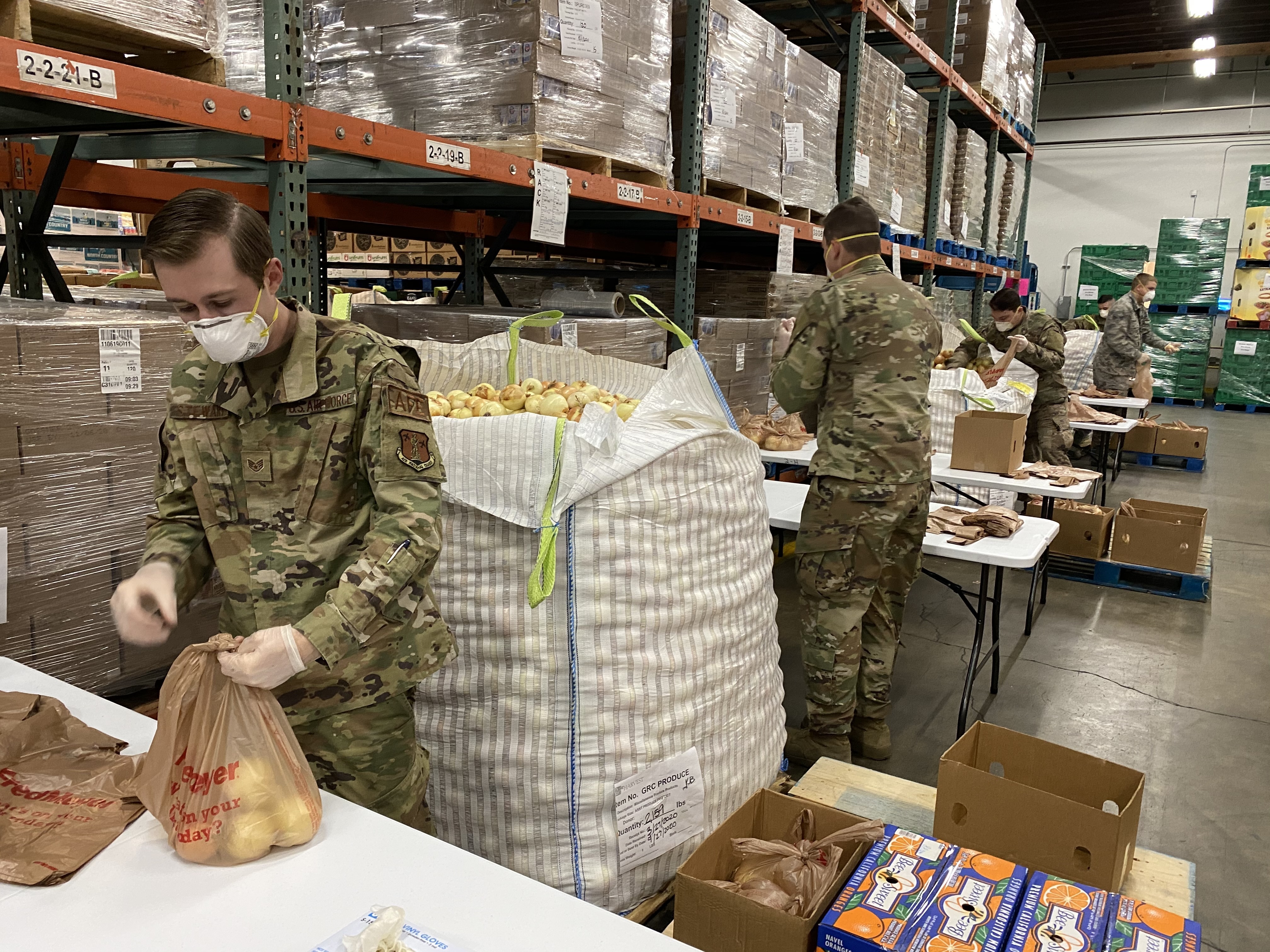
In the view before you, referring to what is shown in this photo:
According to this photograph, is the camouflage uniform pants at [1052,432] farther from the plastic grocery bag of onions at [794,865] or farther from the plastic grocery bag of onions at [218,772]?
the plastic grocery bag of onions at [218,772]

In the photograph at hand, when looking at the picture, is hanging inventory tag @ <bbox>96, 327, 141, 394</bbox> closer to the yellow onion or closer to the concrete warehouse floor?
the yellow onion

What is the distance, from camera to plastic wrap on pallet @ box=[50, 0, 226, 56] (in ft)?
6.04

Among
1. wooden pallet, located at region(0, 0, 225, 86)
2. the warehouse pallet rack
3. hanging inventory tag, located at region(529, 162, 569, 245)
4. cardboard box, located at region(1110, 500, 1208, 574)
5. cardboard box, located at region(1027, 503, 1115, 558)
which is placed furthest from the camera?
cardboard box, located at region(1027, 503, 1115, 558)

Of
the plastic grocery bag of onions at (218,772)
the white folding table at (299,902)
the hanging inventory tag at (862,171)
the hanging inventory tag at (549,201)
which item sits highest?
the hanging inventory tag at (862,171)

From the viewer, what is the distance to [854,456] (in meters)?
3.37

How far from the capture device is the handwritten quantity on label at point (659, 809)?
2088 mm

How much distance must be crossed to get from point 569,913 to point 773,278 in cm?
465

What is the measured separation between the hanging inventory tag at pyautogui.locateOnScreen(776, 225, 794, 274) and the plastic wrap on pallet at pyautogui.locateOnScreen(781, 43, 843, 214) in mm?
187

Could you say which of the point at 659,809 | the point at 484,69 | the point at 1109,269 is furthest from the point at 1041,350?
the point at 1109,269

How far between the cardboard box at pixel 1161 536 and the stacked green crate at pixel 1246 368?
10417 millimetres

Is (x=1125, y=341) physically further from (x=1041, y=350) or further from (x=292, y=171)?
(x=292, y=171)

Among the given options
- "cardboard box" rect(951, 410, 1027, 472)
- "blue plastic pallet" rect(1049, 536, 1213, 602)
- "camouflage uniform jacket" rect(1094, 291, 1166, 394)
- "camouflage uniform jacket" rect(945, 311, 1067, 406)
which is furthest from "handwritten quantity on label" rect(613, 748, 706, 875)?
"camouflage uniform jacket" rect(1094, 291, 1166, 394)

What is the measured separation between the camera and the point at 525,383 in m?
2.61

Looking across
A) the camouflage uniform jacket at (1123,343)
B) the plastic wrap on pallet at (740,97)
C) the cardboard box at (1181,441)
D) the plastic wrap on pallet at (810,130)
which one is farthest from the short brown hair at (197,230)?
the cardboard box at (1181,441)
